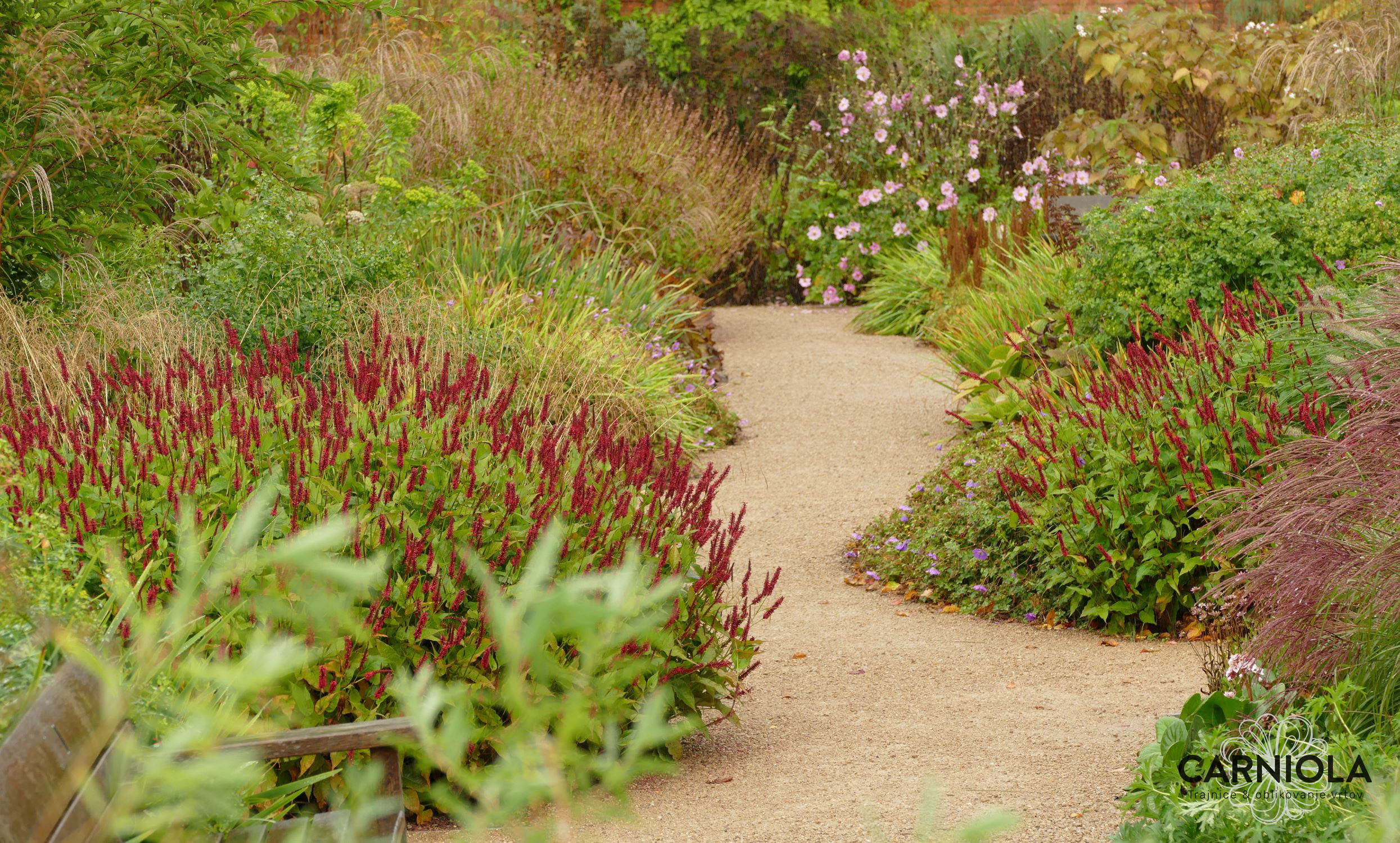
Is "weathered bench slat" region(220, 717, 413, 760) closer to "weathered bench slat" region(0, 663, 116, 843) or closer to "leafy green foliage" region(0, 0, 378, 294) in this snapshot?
"weathered bench slat" region(0, 663, 116, 843)

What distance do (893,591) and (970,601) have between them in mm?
409

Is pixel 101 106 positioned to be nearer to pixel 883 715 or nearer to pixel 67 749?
pixel 883 715

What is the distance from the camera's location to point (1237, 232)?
6430 millimetres

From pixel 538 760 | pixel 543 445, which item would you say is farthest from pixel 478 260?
pixel 538 760

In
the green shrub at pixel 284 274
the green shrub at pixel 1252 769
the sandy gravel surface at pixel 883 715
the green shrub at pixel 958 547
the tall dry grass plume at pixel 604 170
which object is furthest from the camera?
the tall dry grass plume at pixel 604 170

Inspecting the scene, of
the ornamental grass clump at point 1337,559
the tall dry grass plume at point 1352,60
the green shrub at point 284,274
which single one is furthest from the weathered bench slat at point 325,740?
the tall dry grass plume at point 1352,60

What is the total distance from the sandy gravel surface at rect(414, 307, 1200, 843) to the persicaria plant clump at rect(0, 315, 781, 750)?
0.25 metres

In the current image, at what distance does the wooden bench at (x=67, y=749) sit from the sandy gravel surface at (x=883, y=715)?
3.04 feet

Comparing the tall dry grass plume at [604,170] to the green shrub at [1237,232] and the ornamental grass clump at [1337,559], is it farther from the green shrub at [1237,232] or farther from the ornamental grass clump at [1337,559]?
the ornamental grass clump at [1337,559]

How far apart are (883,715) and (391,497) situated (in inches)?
60.5

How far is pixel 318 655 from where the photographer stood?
295cm

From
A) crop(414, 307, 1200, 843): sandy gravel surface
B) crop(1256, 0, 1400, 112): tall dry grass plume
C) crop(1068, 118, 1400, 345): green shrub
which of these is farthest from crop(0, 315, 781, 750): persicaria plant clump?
crop(1256, 0, 1400, 112): tall dry grass plume

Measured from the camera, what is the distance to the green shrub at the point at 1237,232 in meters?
6.11

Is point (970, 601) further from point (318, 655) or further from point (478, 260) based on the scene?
point (478, 260)
